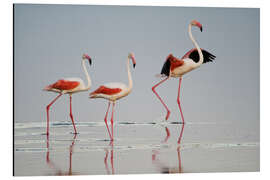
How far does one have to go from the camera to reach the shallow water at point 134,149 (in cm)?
494

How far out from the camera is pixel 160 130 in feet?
17.1

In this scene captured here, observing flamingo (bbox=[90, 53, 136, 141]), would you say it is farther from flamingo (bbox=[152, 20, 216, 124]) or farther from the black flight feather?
the black flight feather

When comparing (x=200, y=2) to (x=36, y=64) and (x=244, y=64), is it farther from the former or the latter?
(x=36, y=64)

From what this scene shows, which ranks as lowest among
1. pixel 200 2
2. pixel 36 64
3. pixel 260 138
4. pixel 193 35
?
pixel 260 138

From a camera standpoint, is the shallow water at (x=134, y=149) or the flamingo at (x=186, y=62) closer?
the shallow water at (x=134, y=149)

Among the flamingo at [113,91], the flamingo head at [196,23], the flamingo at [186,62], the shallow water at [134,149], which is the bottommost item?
the shallow water at [134,149]

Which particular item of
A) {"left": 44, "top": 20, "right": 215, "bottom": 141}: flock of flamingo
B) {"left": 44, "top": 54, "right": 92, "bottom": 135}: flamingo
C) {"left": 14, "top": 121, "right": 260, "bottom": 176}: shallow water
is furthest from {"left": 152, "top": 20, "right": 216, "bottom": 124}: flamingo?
{"left": 44, "top": 54, "right": 92, "bottom": 135}: flamingo

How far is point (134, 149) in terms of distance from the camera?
5.07 meters

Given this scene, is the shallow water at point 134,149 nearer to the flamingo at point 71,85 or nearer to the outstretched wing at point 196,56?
the flamingo at point 71,85

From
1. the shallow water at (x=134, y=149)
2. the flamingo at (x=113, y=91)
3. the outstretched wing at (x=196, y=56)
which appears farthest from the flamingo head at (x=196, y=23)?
the shallow water at (x=134, y=149)

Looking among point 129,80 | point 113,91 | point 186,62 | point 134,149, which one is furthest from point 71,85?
point 186,62

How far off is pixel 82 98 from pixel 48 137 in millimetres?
602
